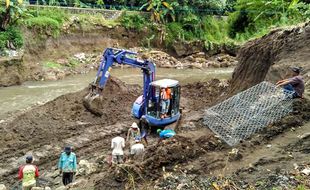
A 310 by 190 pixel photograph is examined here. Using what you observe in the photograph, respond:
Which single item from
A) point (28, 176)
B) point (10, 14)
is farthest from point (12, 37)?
point (28, 176)

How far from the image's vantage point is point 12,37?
27172 millimetres

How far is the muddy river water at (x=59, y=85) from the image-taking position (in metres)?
21.3

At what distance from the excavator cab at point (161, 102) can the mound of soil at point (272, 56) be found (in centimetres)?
350

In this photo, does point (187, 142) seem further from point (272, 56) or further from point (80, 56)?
point (80, 56)

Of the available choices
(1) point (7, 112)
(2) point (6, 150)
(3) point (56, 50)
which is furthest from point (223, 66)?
(2) point (6, 150)

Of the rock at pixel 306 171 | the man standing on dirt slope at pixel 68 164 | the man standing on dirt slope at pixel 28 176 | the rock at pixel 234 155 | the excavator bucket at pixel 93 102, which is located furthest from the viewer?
the excavator bucket at pixel 93 102

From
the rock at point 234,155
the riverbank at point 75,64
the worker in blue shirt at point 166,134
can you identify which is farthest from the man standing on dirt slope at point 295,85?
the riverbank at point 75,64

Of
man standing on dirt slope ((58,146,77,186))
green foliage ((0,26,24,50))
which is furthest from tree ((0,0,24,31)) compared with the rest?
man standing on dirt slope ((58,146,77,186))

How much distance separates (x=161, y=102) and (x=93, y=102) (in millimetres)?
3560

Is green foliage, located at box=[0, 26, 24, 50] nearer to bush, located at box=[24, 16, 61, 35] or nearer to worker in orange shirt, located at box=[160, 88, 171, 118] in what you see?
bush, located at box=[24, 16, 61, 35]

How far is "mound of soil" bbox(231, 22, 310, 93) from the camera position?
15555 mm

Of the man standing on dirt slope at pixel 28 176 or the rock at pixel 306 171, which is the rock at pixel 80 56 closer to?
the man standing on dirt slope at pixel 28 176

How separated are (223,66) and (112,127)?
881 inches

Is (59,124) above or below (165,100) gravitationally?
below
